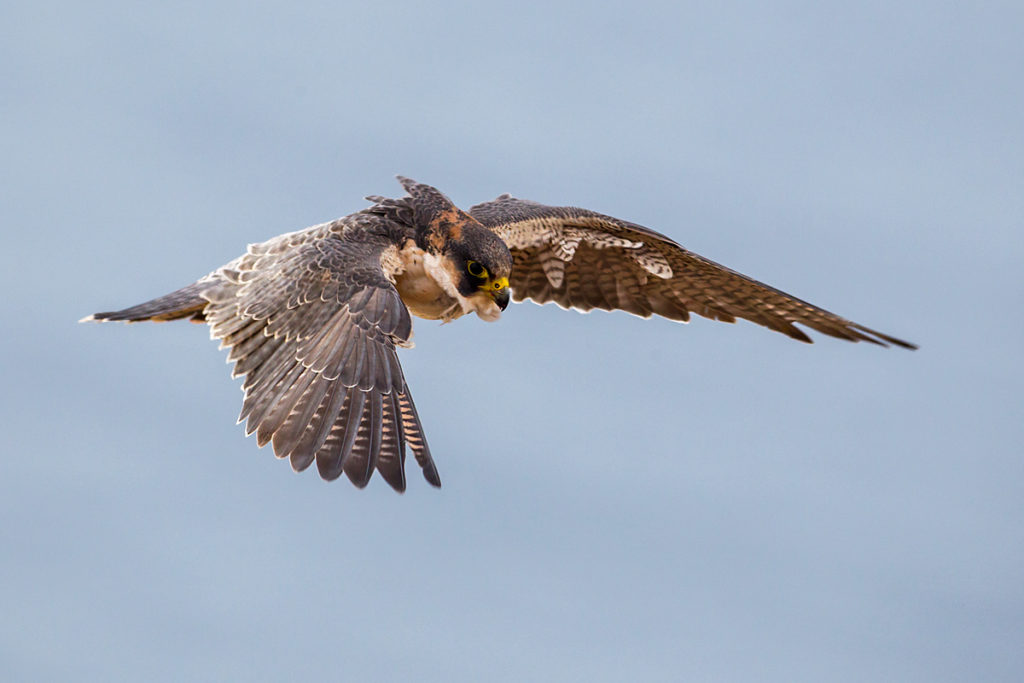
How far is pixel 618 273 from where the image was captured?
32.8 ft

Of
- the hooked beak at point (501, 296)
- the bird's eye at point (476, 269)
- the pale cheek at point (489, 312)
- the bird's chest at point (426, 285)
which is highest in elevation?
the bird's chest at point (426, 285)

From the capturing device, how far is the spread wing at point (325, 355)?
750 centimetres

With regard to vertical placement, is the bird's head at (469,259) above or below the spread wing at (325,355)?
above

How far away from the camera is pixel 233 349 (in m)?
8.03

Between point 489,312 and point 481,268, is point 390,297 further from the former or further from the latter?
point 489,312

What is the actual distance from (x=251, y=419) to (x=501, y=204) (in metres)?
3.09

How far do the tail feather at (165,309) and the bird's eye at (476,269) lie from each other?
1594 millimetres

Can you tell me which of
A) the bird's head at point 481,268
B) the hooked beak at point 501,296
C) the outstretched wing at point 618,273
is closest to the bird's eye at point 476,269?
the bird's head at point 481,268

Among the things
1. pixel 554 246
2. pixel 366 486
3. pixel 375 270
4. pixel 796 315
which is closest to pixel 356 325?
pixel 375 270

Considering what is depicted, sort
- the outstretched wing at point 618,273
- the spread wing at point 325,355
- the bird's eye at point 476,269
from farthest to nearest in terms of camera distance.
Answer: the outstretched wing at point 618,273 → the bird's eye at point 476,269 → the spread wing at point 325,355

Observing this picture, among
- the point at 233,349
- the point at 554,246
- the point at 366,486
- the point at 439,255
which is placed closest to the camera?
the point at 366,486

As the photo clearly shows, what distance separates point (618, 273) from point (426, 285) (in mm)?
1793

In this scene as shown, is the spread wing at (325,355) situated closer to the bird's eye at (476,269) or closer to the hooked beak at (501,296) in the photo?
the bird's eye at (476,269)

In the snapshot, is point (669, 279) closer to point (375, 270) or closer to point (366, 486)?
point (375, 270)
